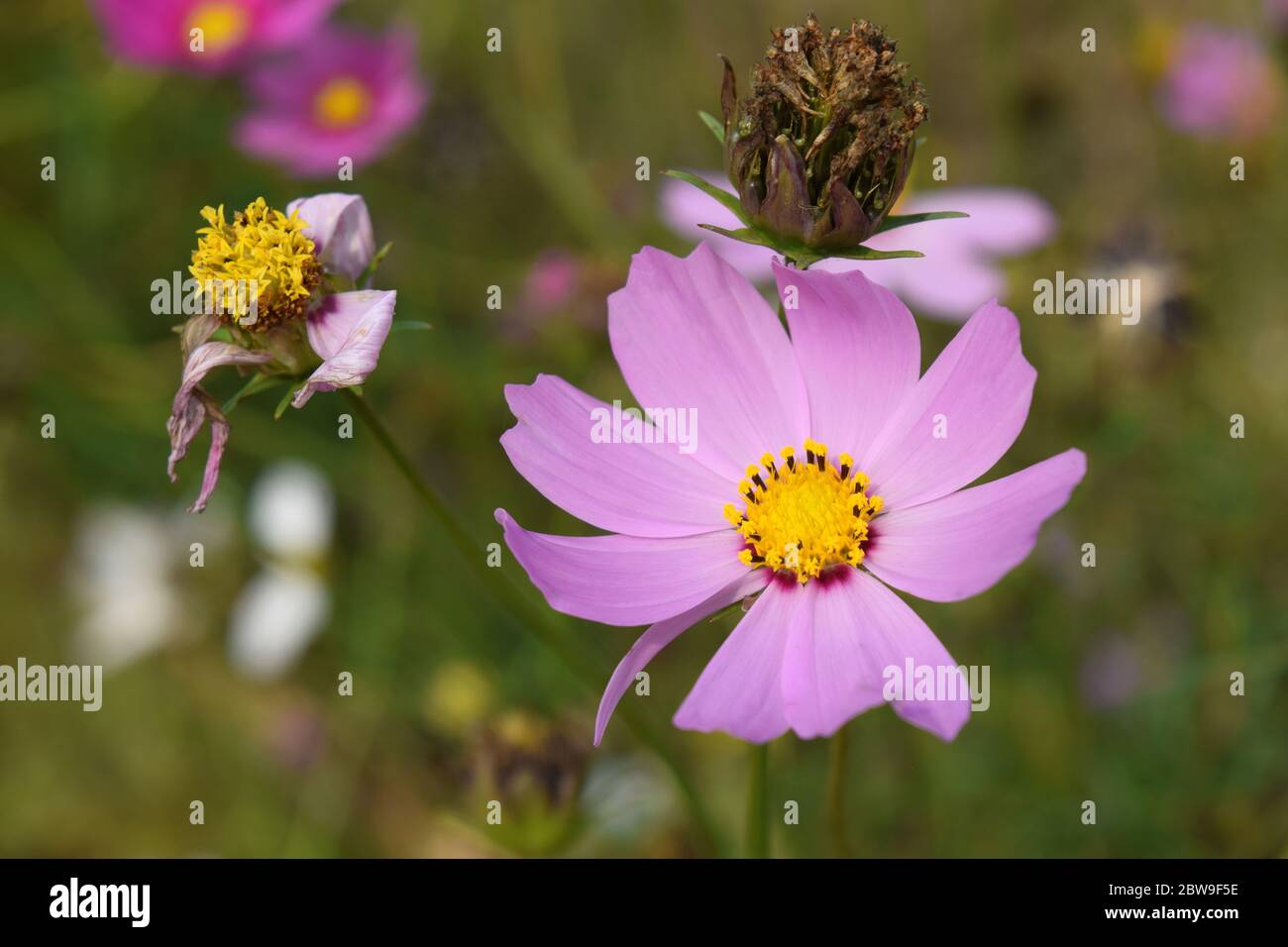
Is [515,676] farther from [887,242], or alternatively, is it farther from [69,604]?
[69,604]

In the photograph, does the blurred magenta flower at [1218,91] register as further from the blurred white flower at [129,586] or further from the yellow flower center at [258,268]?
the blurred white flower at [129,586]

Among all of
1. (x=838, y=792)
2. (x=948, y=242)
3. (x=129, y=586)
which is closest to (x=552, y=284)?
(x=948, y=242)

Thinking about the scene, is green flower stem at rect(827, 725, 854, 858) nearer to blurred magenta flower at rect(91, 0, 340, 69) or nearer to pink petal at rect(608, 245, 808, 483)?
pink petal at rect(608, 245, 808, 483)

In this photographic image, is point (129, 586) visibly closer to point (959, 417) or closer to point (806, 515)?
point (806, 515)

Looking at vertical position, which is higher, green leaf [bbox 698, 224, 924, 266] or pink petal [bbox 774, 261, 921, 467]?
green leaf [bbox 698, 224, 924, 266]

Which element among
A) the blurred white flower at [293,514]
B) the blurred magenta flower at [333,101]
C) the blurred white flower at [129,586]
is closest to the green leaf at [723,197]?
the blurred magenta flower at [333,101]

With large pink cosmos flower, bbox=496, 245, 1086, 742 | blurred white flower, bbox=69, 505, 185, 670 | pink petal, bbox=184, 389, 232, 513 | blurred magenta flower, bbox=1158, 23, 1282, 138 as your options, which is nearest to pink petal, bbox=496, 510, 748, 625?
large pink cosmos flower, bbox=496, 245, 1086, 742
